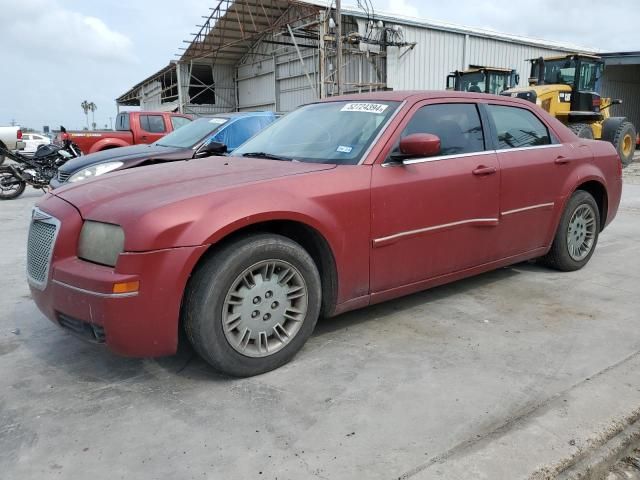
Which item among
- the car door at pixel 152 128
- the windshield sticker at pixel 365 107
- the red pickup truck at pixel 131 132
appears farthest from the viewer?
the car door at pixel 152 128

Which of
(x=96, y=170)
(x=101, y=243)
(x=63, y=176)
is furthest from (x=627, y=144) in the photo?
(x=101, y=243)

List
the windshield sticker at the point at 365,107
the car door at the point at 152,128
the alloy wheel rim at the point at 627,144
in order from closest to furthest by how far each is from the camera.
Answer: the windshield sticker at the point at 365,107, the car door at the point at 152,128, the alloy wheel rim at the point at 627,144

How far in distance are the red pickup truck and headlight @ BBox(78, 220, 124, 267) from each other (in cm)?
991

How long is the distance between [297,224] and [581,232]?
123 inches

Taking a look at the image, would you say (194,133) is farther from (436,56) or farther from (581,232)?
(436,56)

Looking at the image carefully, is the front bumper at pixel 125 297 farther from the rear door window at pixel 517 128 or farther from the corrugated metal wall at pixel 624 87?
the corrugated metal wall at pixel 624 87

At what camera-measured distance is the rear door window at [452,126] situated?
12.1 feet

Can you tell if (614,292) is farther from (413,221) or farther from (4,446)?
(4,446)

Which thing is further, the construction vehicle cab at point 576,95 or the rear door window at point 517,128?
the construction vehicle cab at point 576,95

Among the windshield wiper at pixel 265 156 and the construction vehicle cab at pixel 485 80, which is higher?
the construction vehicle cab at pixel 485 80

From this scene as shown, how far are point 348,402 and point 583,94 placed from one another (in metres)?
14.1

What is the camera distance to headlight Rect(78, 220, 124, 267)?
2625mm

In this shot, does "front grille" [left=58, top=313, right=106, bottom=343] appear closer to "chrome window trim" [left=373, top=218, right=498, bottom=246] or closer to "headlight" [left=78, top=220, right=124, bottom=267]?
"headlight" [left=78, top=220, right=124, bottom=267]

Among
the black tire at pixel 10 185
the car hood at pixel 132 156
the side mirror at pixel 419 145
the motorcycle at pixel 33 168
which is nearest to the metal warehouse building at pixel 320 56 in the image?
the motorcycle at pixel 33 168
